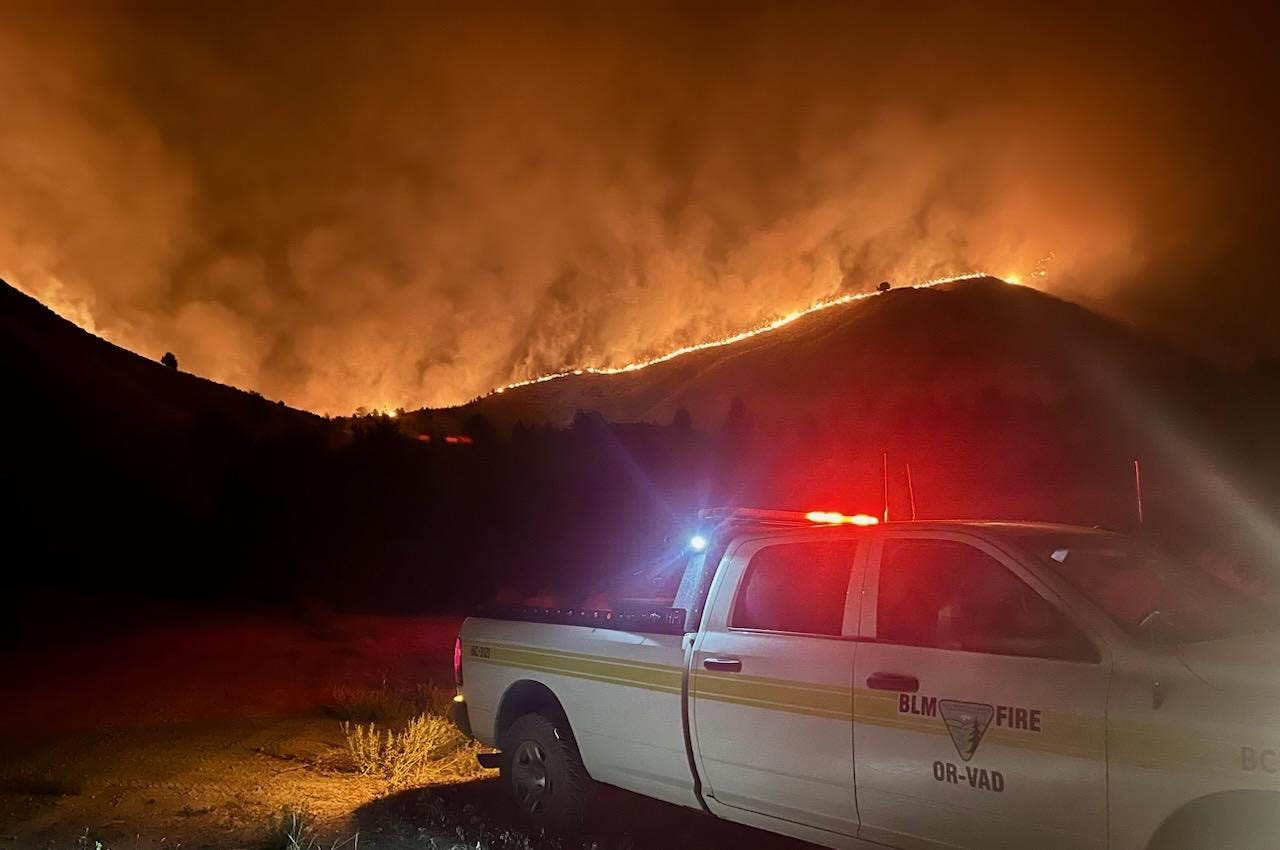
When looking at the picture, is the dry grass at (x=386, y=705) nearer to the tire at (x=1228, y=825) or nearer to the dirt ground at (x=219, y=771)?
the dirt ground at (x=219, y=771)

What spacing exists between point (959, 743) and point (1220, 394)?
42805 millimetres

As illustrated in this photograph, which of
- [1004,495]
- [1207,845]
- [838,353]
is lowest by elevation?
[1207,845]

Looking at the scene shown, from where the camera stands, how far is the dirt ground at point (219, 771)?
21.0 feet

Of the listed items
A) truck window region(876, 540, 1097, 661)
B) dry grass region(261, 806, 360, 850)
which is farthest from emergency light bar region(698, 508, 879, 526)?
dry grass region(261, 806, 360, 850)

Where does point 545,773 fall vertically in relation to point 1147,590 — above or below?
below

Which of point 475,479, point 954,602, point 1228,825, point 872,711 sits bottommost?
point 1228,825

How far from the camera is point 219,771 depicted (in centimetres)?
805

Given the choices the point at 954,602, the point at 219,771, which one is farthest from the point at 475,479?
the point at 954,602

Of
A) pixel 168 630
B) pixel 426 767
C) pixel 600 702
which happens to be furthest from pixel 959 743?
pixel 168 630

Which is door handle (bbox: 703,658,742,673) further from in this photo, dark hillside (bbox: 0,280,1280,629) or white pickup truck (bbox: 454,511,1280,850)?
dark hillside (bbox: 0,280,1280,629)

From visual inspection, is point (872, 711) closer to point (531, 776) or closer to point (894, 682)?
point (894, 682)

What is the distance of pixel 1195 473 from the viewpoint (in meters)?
30.2

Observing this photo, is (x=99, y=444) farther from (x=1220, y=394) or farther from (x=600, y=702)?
(x=1220, y=394)

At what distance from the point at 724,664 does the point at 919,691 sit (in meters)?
1.20
